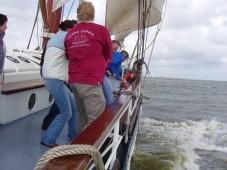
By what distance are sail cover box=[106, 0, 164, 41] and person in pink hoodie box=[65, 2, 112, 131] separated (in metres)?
4.10

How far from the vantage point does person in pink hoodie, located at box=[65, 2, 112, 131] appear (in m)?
2.81

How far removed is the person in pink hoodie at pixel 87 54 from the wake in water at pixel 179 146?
6085 mm

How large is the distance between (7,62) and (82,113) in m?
1.74

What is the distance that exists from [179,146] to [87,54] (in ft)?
32.9

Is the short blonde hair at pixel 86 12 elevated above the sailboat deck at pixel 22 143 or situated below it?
above

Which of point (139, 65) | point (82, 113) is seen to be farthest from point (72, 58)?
point (139, 65)

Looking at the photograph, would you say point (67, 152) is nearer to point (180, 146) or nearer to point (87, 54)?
point (87, 54)

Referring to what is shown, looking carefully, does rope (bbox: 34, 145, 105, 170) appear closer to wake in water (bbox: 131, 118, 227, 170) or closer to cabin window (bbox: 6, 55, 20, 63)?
cabin window (bbox: 6, 55, 20, 63)

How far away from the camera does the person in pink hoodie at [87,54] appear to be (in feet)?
9.22

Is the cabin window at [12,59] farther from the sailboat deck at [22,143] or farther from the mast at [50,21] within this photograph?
the mast at [50,21]

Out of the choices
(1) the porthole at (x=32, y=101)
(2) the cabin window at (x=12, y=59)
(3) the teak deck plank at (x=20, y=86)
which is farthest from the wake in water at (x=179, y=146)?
(2) the cabin window at (x=12, y=59)

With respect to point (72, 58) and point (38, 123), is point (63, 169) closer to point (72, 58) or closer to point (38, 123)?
point (72, 58)

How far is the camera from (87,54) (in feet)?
9.25

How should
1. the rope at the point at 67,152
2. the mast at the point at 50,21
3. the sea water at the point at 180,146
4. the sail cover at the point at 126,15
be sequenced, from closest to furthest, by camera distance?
the rope at the point at 67,152, the mast at the point at 50,21, the sail cover at the point at 126,15, the sea water at the point at 180,146
